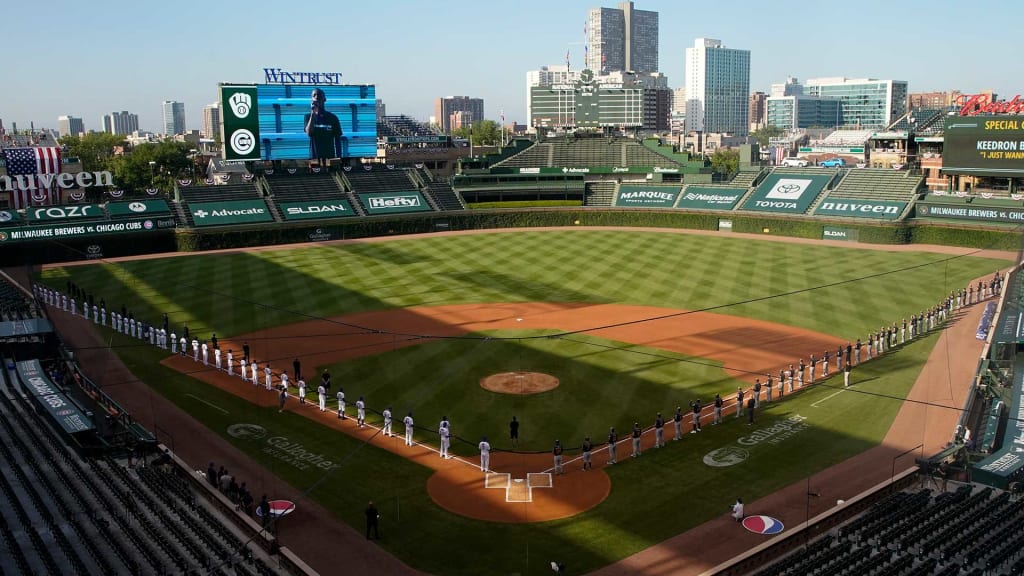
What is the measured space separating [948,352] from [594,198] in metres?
47.5

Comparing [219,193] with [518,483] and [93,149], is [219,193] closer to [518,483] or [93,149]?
[518,483]

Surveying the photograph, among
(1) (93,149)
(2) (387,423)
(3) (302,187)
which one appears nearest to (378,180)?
(3) (302,187)

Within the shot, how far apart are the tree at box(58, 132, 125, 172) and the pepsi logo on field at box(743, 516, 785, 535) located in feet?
356

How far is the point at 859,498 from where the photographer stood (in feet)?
58.2

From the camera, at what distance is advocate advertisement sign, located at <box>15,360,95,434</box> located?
868 inches

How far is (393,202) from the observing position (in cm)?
7000

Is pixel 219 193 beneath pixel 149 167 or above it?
beneath

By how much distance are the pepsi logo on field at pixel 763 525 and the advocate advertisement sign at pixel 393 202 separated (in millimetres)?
54181

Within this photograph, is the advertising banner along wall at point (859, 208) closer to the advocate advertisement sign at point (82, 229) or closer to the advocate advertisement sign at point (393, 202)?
the advocate advertisement sign at point (393, 202)

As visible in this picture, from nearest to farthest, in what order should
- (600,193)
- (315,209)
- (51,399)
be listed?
(51,399) < (315,209) < (600,193)

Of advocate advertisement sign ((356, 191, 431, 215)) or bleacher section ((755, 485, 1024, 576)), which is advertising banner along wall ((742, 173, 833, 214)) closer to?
advocate advertisement sign ((356, 191, 431, 215))

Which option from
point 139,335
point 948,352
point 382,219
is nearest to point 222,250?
point 382,219

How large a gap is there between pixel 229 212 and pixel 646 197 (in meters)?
36.5

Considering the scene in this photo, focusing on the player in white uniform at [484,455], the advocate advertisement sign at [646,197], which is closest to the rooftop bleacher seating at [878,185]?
the advocate advertisement sign at [646,197]
